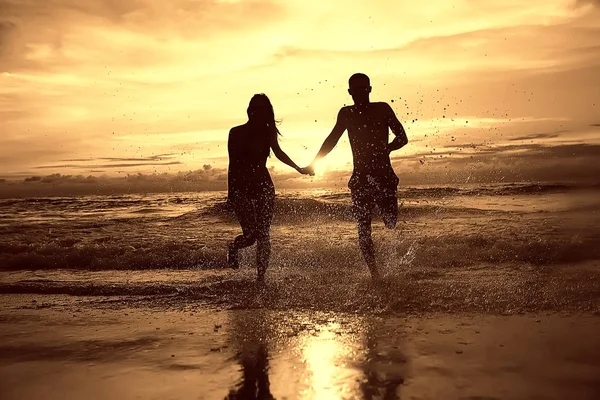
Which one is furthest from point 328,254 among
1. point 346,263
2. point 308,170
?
point 308,170

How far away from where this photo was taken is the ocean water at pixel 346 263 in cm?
601

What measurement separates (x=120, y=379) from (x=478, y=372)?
7.43 feet

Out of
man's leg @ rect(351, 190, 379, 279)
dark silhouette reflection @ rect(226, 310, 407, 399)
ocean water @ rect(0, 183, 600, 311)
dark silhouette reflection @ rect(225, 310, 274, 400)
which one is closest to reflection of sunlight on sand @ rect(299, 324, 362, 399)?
dark silhouette reflection @ rect(226, 310, 407, 399)

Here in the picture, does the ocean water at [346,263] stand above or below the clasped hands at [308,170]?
below

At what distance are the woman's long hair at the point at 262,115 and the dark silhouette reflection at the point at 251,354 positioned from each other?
7.45 feet

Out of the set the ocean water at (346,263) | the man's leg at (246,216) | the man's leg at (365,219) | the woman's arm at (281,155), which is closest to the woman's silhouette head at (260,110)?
the woman's arm at (281,155)

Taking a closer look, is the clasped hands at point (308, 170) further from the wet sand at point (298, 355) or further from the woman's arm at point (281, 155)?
the wet sand at point (298, 355)

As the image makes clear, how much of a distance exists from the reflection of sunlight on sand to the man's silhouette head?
120 inches

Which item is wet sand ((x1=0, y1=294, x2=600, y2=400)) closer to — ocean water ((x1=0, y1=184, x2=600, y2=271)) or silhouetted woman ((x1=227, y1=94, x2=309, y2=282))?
silhouetted woman ((x1=227, y1=94, x2=309, y2=282))

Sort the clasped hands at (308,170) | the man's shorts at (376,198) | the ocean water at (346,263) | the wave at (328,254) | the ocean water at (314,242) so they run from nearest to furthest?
the ocean water at (346,263)
the man's shorts at (376,198)
the clasped hands at (308,170)
the wave at (328,254)
the ocean water at (314,242)

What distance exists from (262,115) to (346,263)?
3536 mm

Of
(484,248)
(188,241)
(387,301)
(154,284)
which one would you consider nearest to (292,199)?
(188,241)

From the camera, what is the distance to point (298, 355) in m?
3.88

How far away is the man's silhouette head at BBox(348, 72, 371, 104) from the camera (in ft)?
21.4
